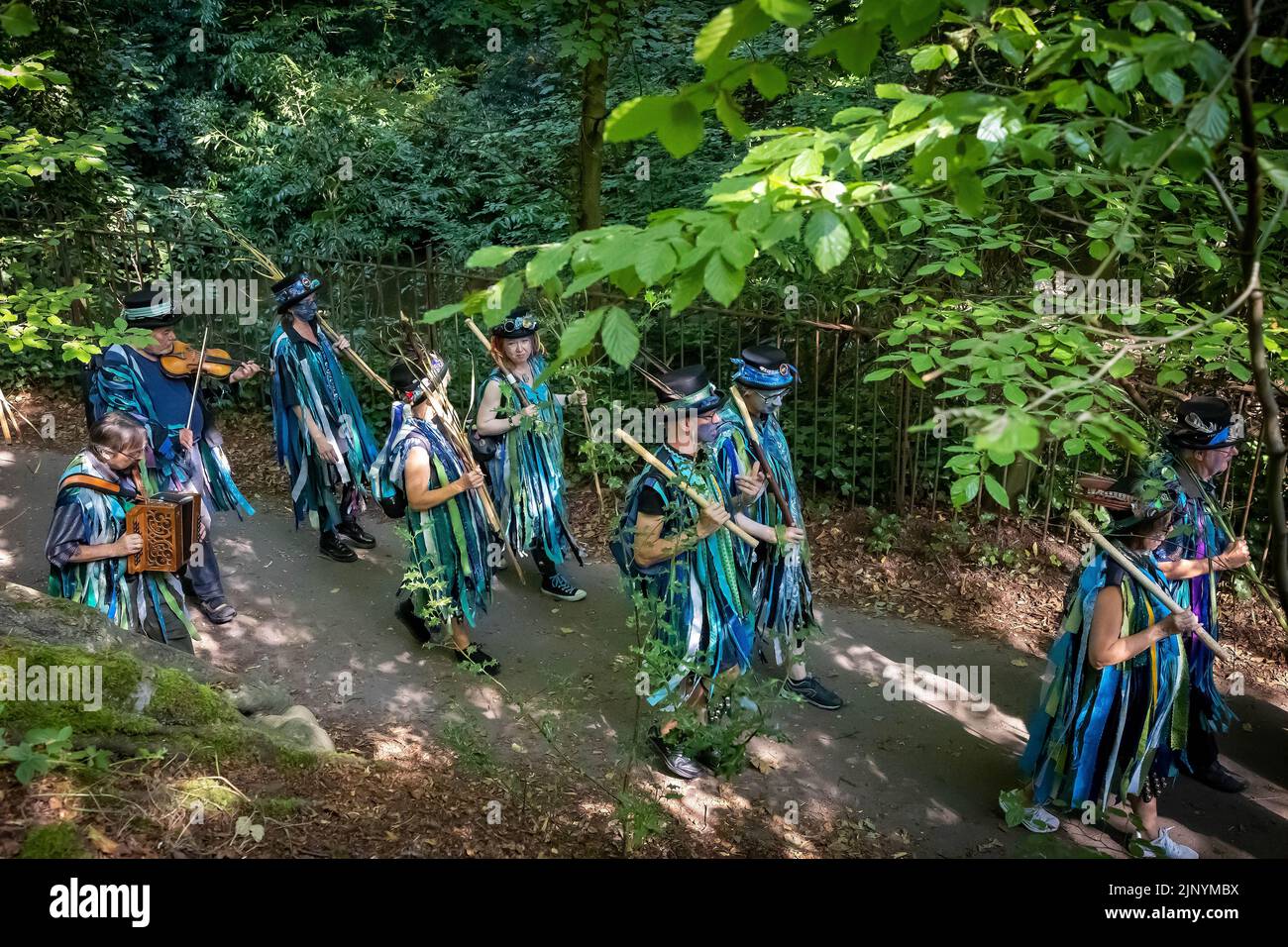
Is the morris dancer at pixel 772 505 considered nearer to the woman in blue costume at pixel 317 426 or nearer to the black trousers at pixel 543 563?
the black trousers at pixel 543 563

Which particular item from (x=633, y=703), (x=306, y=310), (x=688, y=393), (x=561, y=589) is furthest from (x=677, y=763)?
(x=306, y=310)

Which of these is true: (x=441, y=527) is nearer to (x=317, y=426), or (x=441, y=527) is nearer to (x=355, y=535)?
(x=317, y=426)

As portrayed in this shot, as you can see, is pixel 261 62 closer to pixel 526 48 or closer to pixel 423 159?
pixel 423 159

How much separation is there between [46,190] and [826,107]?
740 cm

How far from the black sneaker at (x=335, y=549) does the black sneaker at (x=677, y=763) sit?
2949 mm

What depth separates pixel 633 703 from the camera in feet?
17.1

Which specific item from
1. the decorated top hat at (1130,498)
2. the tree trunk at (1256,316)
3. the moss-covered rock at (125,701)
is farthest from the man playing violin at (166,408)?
the tree trunk at (1256,316)

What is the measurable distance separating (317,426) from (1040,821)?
4.70 metres

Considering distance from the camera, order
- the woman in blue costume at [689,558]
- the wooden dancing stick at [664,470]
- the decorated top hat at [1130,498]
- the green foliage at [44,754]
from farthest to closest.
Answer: the woman in blue costume at [689,558], the wooden dancing stick at [664,470], the decorated top hat at [1130,498], the green foliage at [44,754]

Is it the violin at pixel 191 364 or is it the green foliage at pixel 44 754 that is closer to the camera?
the green foliage at pixel 44 754

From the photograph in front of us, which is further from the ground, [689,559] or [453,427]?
[453,427]

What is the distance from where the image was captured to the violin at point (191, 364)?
238 inches

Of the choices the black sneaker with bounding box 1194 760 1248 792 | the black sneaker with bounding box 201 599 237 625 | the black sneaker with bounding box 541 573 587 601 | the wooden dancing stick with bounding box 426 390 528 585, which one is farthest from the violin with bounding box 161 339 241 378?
the black sneaker with bounding box 1194 760 1248 792

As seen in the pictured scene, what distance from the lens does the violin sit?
6.05 metres
